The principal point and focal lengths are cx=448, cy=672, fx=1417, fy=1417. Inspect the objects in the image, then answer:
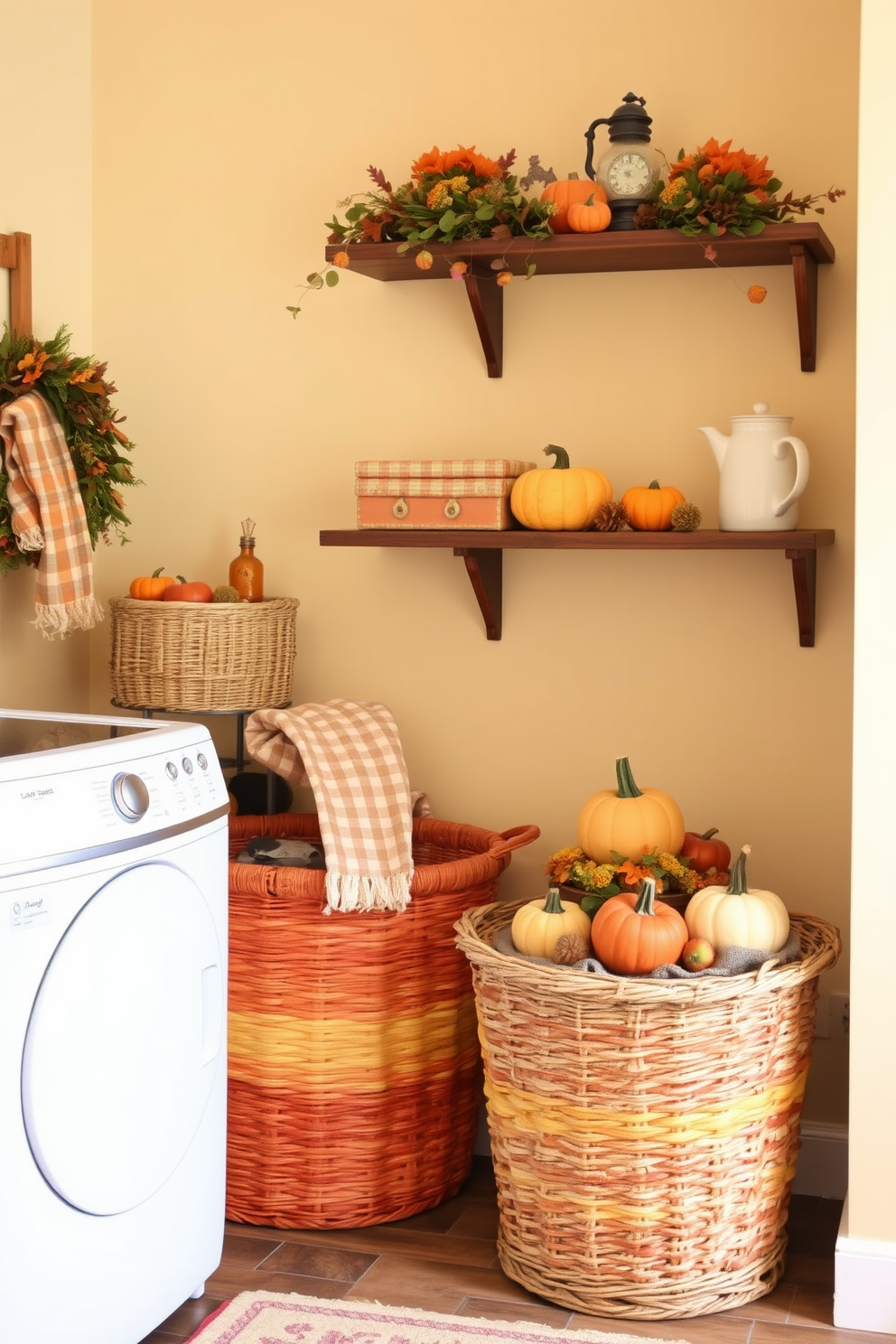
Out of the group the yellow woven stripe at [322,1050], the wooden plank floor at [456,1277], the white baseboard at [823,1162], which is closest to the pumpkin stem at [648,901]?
the yellow woven stripe at [322,1050]

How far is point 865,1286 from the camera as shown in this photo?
6.94ft

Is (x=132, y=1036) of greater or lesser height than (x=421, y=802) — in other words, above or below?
below

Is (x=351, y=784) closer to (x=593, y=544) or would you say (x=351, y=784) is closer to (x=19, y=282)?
(x=593, y=544)

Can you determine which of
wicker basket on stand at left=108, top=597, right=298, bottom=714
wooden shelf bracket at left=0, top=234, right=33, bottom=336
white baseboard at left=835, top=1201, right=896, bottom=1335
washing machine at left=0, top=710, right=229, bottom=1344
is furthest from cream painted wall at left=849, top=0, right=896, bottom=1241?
wooden shelf bracket at left=0, top=234, right=33, bottom=336

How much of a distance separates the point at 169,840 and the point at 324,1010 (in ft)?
1.91

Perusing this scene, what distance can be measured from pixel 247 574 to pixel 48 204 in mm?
856

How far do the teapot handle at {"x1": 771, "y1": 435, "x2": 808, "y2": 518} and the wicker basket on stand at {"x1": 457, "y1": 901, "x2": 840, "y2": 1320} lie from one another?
0.72 m

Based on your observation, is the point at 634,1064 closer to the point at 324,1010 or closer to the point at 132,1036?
the point at 324,1010

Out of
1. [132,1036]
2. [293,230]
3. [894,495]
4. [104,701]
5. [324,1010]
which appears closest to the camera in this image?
[132,1036]

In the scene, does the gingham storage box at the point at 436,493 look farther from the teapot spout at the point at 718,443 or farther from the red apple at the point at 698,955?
the red apple at the point at 698,955

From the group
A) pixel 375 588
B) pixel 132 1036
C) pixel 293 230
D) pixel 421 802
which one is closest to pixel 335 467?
pixel 375 588

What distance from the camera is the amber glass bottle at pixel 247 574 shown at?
275 centimetres

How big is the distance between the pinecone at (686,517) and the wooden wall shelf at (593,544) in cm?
2

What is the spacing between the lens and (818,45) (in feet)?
8.18
